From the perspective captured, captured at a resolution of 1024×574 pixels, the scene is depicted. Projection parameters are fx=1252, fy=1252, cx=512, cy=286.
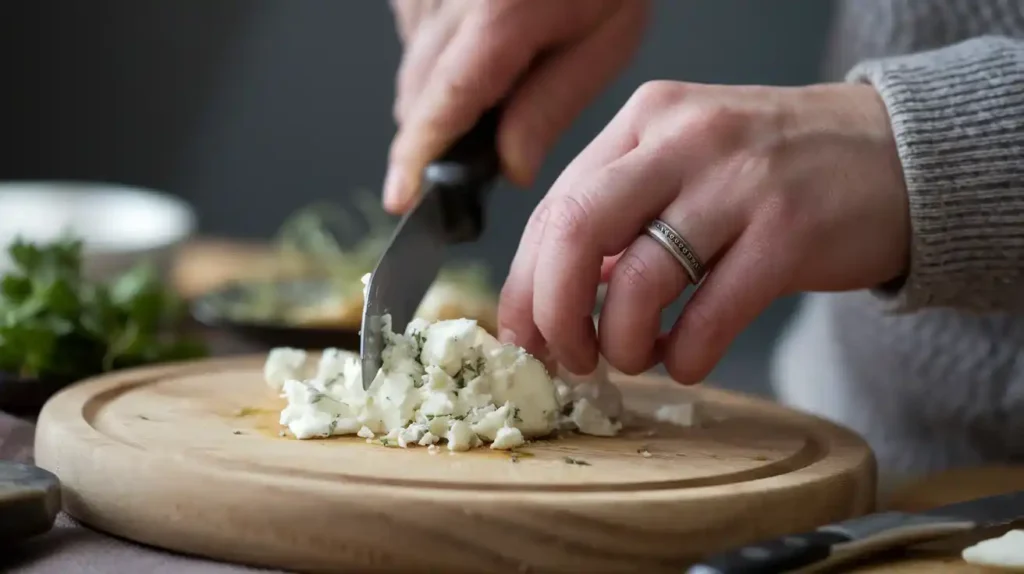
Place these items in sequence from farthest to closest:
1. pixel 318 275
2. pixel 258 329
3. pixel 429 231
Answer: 1. pixel 318 275
2. pixel 258 329
3. pixel 429 231

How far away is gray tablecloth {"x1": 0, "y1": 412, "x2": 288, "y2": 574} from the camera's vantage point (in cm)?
74

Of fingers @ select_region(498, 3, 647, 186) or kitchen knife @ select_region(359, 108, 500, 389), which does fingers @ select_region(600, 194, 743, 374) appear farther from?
fingers @ select_region(498, 3, 647, 186)

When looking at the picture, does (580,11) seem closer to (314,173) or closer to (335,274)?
(335,274)

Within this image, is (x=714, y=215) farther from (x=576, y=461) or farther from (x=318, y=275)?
(x=318, y=275)

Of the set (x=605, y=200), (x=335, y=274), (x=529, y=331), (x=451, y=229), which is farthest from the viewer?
(x=335, y=274)

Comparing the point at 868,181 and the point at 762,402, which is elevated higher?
the point at 868,181

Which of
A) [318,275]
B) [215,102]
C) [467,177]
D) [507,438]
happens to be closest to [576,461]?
[507,438]

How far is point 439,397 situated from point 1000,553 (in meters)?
0.39

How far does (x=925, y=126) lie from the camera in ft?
3.01

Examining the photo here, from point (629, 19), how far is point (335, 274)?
0.78 m

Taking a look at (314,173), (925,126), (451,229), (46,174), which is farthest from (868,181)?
(46,174)

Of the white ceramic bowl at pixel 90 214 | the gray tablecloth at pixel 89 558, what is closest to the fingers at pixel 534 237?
the gray tablecloth at pixel 89 558

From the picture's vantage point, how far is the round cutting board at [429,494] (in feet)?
2.41

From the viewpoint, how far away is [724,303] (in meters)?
0.91
